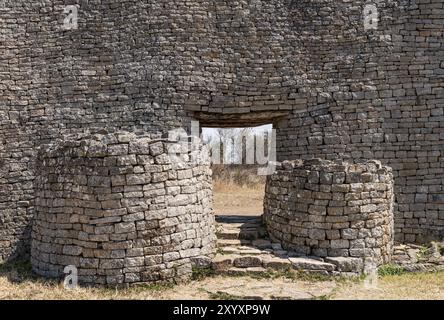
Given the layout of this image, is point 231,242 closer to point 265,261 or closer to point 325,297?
point 265,261

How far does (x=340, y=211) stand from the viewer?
6.17 metres

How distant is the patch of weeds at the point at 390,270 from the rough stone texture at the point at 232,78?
204cm

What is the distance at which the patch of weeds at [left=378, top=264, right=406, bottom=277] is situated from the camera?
6281mm

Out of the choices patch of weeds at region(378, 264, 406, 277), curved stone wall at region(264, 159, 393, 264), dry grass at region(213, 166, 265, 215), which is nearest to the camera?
curved stone wall at region(264, 159, 393, 264)

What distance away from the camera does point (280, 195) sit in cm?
680

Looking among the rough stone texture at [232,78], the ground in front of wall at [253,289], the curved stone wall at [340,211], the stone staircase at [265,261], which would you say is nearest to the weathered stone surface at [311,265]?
the stone staircase at [265,261]

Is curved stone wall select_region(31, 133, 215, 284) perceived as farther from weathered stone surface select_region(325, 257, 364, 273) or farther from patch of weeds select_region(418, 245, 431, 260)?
patch of weeds select_region(418, 245, 431, 260)

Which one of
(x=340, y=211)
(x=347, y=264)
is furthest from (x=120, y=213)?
(x=347, y=264)

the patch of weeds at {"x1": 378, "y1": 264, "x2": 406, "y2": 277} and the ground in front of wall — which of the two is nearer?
the ground in front of wall

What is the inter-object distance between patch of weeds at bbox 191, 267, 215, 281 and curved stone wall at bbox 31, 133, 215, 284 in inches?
4.1

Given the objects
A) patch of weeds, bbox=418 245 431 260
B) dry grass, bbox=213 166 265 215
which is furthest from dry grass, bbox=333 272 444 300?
dry grass, bbox=213 166 265 215

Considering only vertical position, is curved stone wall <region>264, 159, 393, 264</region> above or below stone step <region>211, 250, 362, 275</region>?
above

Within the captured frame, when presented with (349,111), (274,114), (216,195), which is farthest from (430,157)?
(216,195)

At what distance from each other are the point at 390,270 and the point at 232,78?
5249 mm
